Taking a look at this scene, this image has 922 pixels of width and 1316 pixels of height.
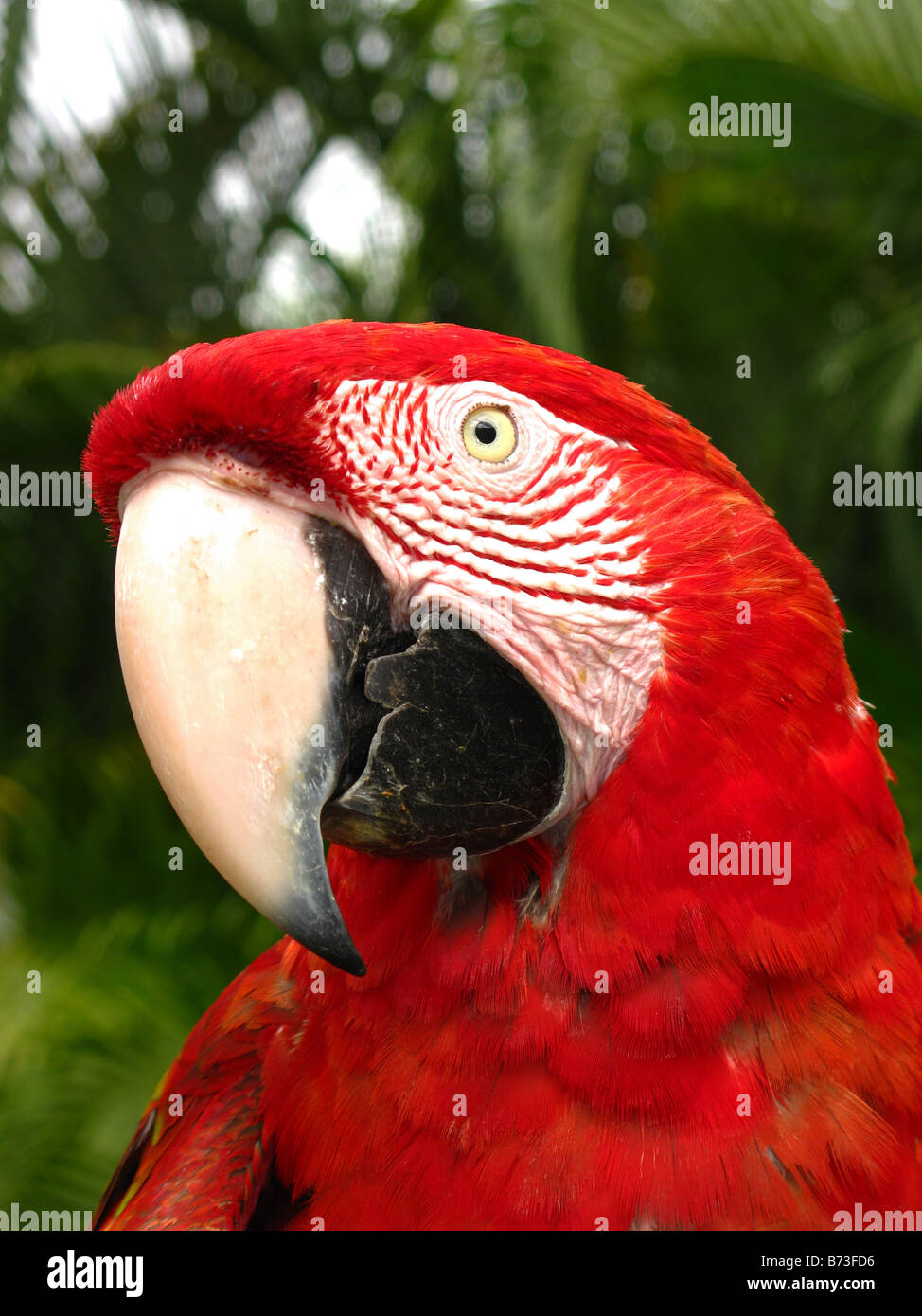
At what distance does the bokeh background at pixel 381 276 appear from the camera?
2213 mm

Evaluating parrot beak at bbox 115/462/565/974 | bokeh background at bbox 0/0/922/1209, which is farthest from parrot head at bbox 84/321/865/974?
bokeh background at bbox 0/0/922/1209

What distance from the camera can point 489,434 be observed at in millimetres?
972

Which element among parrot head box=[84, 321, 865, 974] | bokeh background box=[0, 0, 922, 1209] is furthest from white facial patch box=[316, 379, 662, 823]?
bokeh background box=[0, 0, 922, 1209]

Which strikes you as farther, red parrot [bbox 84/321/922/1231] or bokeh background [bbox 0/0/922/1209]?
bokeh background [bbox 0/0/922/1209]

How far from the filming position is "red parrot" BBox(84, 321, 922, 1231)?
2.95ft

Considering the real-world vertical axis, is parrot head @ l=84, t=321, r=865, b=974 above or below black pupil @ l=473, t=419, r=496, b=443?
below

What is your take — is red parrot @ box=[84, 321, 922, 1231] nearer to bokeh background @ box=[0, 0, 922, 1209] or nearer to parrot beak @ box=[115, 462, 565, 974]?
parrot beak @ box=[115, 462, 565, 974]

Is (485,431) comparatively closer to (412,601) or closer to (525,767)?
(412,601)

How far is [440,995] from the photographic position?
3.33 feet

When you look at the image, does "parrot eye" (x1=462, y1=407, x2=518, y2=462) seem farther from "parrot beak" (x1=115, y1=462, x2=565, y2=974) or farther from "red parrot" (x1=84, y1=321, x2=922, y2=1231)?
"parrot beak" (x1=115, y1=462, x2=565, y2=974)

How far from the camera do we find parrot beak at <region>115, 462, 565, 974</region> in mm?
881

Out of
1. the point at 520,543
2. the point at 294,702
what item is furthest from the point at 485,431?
the point at 294,702

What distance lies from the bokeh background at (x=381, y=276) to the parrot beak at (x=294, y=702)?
1.42 m
